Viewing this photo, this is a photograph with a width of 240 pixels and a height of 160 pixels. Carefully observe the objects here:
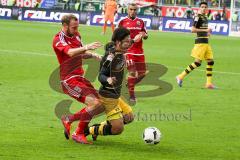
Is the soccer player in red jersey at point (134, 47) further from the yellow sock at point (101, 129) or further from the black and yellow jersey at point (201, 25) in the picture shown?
the yellow sock at point (101, 129)

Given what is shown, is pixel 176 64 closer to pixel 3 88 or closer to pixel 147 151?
pixel 3 88

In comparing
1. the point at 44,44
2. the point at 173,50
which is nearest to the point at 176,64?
the point at 173,50

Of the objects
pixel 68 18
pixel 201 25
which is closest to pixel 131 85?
pixel 201 25

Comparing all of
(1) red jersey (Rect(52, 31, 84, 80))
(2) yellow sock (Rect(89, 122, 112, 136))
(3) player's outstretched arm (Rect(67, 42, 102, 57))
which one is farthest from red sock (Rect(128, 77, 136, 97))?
(3) player's outstretched arm (Rect(67, 42, 102, 57))

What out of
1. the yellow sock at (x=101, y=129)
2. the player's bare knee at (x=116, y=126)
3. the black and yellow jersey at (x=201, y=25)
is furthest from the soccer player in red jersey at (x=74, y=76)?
the black and yellow jersey at (x=201, y=25)

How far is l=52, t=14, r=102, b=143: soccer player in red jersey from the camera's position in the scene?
10.7m

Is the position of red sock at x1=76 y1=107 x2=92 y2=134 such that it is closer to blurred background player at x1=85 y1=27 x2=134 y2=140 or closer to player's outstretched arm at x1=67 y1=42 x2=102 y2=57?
blurred background player at x1=85 y1=27 x2=134 y2=140

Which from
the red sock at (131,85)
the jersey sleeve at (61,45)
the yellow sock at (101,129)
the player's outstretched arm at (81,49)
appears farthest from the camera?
the red sock at (131,85)

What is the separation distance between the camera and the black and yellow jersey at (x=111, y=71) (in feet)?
33.9

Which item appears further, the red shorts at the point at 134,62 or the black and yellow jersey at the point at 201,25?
the black and yellow jersey at the point at 201,25

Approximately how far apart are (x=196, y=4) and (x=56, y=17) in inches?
469

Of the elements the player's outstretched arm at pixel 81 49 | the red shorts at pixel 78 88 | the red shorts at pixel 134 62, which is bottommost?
the red shorts at pixel 134 62

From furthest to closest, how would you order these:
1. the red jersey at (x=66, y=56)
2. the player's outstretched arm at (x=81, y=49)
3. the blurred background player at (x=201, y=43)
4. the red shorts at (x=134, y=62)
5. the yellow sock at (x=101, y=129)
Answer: the blurred background player at (x=201, y=43), the red shorts at (x=134, y=62), the red jersey at (x=66, y=56), the yellow sock at (x=101, y=129), the player's outstretched arm at (x=81, y=49)

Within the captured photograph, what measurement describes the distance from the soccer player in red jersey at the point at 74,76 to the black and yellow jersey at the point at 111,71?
0.99 feet
